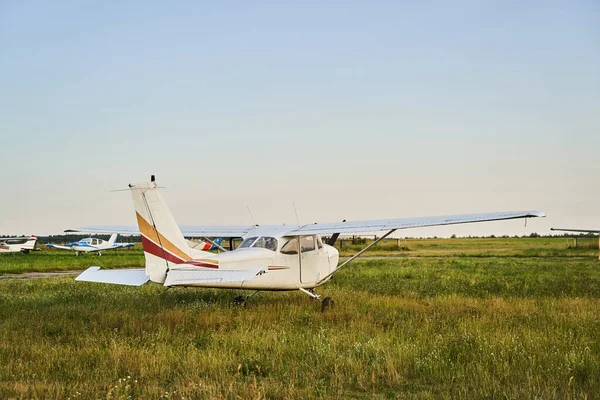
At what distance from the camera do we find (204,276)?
36.3 feet

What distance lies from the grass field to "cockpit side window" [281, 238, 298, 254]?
3.93 ft

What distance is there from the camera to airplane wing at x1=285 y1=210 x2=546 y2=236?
13.2 meters

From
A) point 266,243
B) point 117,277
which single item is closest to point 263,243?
point 266,243

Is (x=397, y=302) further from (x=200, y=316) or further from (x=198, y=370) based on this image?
(x=198, y=370)

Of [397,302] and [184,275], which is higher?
[184,275]

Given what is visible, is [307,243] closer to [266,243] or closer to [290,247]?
[290,247]

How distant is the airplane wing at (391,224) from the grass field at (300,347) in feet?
5.42

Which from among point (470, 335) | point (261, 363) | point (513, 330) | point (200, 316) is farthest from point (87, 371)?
point (513, 330)

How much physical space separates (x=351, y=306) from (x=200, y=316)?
11.4ft

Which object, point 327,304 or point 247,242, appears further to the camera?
point 247,242

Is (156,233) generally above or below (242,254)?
above

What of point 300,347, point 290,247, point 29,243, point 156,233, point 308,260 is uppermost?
point 156,233

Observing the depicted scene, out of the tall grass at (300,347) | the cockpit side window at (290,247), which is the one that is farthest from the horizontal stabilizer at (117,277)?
the cockpit side window at (290,247)

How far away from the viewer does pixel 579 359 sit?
7.54 metres
